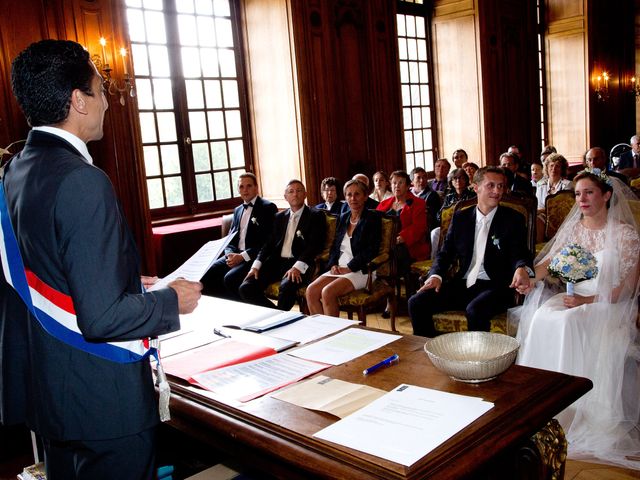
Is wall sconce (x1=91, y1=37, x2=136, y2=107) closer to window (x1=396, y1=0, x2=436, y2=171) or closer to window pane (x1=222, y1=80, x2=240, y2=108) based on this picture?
window pane (x1=222, y1=80, x2=240, y2=108)

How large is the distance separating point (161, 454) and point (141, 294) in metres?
1.38

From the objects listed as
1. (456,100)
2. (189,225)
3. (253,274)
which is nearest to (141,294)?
(253,274)

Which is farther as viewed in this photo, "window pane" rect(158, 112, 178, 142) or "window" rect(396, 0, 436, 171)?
"window" rect(396, 0, 436, 171)

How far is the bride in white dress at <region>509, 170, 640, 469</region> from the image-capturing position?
282 centimetres

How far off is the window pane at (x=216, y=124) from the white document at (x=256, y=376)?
17.4 ft

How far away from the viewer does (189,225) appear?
640cm

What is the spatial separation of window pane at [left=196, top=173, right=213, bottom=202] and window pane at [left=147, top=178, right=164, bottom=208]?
1.52 feet

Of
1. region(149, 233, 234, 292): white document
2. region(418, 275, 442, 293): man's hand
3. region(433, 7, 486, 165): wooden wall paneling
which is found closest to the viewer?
region(149, 233, 234, 292): white document

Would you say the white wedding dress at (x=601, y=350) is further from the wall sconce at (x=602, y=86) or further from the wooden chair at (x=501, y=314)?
the wall sconce at (x=602, y=86)

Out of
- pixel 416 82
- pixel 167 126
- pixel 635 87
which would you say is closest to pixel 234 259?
pixel 167 126

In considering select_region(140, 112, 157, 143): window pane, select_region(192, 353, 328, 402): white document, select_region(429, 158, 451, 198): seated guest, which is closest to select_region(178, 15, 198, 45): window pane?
select_region(140, 112, 157, 143): window pane

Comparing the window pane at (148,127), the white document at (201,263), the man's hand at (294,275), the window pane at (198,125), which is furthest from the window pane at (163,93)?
the white document at (201,263)

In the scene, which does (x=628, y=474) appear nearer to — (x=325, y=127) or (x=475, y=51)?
(x=325, y=127)

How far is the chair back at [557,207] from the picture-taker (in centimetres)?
448
